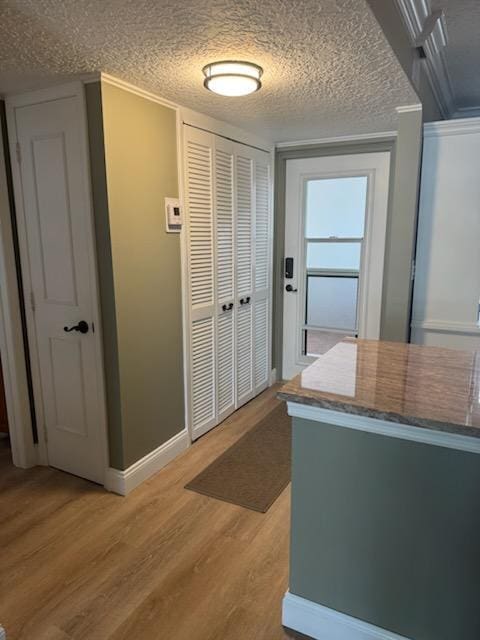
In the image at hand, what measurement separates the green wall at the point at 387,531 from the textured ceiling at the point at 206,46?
55.7 inches

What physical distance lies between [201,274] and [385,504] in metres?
1.92

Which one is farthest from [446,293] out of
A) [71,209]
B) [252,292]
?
[71,209]

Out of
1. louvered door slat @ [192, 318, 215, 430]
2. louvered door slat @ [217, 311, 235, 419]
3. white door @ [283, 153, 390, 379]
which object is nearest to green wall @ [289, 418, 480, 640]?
louvered door slat @ [192, 318, 215, 430]

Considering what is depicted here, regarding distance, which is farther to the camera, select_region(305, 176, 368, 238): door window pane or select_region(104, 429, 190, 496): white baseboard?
select_region(305, 176, 368, 238): door window pane

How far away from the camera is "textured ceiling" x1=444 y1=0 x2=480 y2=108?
6.80ft

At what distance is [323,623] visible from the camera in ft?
5.00

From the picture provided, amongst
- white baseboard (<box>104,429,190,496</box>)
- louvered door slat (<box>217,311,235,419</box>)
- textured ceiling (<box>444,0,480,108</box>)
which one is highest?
textured ceiling (<box>444,0,480,108</box>)

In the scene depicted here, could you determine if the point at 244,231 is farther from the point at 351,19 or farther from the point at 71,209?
the point at 351,19

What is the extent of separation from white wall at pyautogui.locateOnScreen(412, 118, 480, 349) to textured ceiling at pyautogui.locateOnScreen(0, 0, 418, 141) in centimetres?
41

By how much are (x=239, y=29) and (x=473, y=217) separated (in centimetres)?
179

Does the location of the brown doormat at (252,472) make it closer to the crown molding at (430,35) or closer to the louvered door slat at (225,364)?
the louvered door slat at (225,364)

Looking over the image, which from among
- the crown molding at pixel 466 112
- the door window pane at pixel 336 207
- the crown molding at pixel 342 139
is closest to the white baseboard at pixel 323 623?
the door window pane at pixel 336 207

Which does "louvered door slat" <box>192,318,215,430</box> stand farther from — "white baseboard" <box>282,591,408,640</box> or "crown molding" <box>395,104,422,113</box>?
"crown molding" <box>395,104,422,113</box>

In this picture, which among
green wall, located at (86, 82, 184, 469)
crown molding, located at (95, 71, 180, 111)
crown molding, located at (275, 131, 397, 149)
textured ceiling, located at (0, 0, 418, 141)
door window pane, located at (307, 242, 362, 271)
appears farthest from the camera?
door window pane, located at (307, 242, 362, 271)
